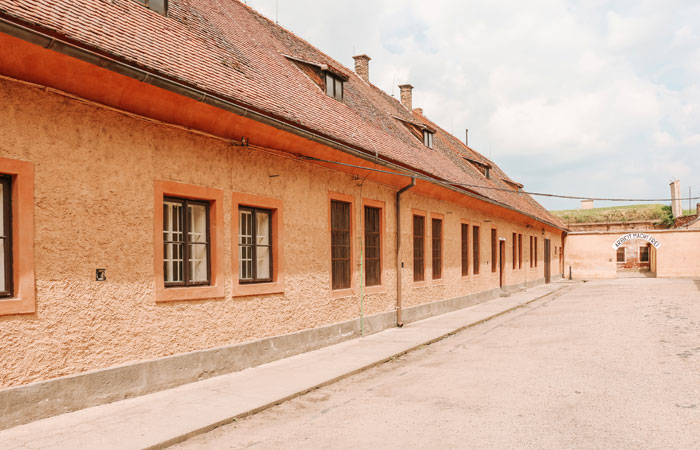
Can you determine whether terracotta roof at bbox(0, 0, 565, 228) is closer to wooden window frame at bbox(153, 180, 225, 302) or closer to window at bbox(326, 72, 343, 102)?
window at bbox(326, 72, 343, 102)

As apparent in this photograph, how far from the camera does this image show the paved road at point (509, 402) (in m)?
5.52

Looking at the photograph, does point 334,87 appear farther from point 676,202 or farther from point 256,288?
point 676,202

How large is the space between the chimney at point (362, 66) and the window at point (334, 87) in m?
7.56

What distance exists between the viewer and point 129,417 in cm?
623

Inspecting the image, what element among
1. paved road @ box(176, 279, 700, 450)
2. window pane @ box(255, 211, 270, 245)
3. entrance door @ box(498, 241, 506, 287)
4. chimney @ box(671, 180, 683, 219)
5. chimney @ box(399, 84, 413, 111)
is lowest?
paved road @ box(176, 279, 700, 450)

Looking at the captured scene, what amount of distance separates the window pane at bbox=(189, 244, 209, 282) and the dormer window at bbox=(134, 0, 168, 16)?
396cm

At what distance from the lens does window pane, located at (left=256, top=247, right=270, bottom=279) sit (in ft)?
31.8

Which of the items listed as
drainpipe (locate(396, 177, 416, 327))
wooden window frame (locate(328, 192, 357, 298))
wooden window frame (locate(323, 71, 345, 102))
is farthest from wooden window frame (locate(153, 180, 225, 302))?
drainpipe (locate(396, 177, 416, 327))

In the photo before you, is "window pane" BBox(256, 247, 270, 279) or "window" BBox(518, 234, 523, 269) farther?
"window" BBox(518, 234, 523, 269)

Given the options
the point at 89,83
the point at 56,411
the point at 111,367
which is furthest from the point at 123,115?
the point at 56,411

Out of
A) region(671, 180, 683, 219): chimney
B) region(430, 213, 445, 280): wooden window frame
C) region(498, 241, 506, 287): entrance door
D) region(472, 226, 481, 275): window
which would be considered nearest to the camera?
region(430, 213, 445, 280): wooden window frame

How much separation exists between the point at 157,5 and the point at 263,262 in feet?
15.1

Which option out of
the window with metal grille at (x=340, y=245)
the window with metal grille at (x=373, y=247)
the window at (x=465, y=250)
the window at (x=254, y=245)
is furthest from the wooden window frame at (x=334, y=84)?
the window at (x=465, y=250)

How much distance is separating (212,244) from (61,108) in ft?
9.69
